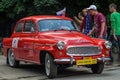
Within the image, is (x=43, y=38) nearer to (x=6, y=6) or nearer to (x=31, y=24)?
(x=31, y=24)

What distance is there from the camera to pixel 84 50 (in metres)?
11.5

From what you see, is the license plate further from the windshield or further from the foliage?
the foliage

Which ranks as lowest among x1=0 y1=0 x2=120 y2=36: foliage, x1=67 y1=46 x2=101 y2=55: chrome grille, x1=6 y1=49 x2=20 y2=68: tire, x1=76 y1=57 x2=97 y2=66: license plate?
x1=6 y1=49 x2=20 y2=68: tire

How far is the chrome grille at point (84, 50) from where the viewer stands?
37.0 feet

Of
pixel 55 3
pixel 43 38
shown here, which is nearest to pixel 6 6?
pixel 55 3

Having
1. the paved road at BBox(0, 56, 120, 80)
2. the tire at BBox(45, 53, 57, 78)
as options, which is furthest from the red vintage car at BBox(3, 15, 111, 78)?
the paved road at BBox(0, 56, 120, 80)

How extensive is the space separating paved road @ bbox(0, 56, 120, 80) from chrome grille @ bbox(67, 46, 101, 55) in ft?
2.21

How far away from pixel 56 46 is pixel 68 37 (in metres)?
0.62

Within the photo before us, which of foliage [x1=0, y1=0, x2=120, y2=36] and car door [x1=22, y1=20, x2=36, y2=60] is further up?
foliage [x1=0, y1=0, x2=120, y2=36]

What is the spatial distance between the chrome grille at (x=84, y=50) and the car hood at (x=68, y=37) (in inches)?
6.4

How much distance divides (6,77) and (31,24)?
2021 mm

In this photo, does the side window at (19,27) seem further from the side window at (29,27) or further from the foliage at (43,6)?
the foliage at (43,6)

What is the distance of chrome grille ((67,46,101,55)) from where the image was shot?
11273 mm

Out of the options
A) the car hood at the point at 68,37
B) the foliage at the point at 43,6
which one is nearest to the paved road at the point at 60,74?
the car hood at the point at 68,37
